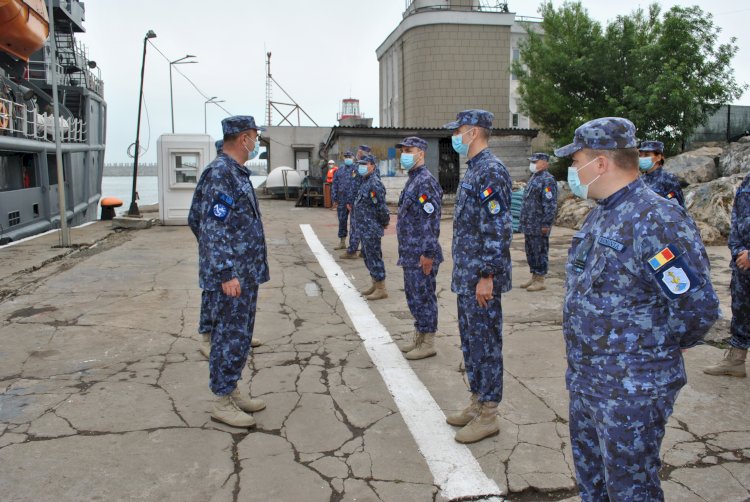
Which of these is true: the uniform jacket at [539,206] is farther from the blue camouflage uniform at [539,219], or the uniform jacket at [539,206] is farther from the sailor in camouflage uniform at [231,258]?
the sailor in camouflage uniform at [231,258]

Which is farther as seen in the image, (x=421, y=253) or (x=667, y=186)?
(x=667, y=186)

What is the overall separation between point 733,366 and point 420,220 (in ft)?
8.85

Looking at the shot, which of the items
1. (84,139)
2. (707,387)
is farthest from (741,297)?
(84,139)

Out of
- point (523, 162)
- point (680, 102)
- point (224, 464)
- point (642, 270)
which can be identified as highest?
point (680, 102)

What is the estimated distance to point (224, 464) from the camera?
313 cm

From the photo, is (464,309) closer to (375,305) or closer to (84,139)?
(375,305)

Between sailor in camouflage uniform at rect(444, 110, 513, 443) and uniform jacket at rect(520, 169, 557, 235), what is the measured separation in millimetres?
4419

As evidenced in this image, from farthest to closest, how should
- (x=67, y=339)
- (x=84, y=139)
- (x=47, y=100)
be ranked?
(x=84, y=139) → (x=47, y=100) → (x=67, y=339)

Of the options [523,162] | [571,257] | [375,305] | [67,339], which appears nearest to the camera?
[571,257]

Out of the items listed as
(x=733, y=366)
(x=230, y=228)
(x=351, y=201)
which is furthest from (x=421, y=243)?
(x=351, y=201)

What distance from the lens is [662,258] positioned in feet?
6.06

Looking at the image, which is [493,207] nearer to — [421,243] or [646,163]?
[421,243]

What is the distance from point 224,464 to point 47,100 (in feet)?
58.0

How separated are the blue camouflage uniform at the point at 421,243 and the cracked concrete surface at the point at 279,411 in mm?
426
